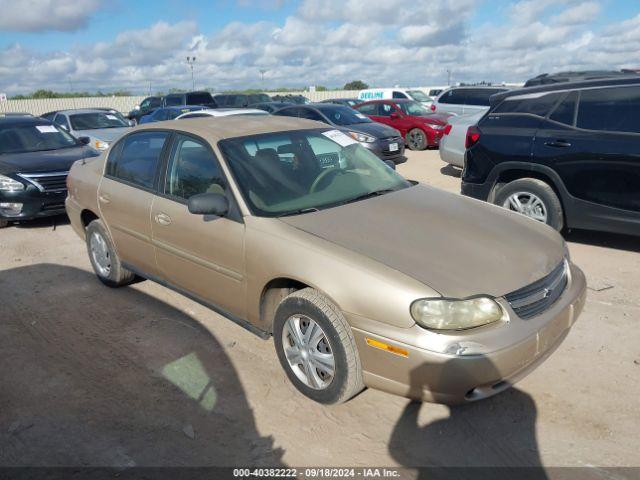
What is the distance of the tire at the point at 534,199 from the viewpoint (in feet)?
19.0

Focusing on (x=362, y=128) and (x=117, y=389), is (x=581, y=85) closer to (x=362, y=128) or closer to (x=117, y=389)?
(x=117, y=389)

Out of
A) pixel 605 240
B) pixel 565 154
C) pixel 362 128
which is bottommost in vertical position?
pixel 605 240

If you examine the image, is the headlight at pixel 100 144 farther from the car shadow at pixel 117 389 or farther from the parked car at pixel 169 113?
the car shadow at pixel 117 389

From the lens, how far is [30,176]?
7160 mm

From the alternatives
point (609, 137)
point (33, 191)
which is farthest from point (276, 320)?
point (33, 191)

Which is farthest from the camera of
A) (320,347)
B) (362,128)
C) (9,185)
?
(362,128)

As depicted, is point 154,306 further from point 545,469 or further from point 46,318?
point 545,469

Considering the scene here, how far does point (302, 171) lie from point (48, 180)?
16.2 feet

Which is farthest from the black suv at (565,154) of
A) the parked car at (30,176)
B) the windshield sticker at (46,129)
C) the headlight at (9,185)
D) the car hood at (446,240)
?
the windshield sticker at (46,129)

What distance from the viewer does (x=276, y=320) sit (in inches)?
130

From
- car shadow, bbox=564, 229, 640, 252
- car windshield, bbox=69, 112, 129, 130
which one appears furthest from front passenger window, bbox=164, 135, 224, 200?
car windshield, bbox=69, 112, 129, 130

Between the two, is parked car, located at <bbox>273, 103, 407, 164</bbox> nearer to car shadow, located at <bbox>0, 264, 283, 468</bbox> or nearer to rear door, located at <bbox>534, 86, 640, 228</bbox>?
rear door, located at <bbox>534, 86, 640, 228</bbox>

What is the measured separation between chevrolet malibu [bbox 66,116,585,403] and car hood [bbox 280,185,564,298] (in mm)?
12

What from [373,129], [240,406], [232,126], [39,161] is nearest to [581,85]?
[232,126]
